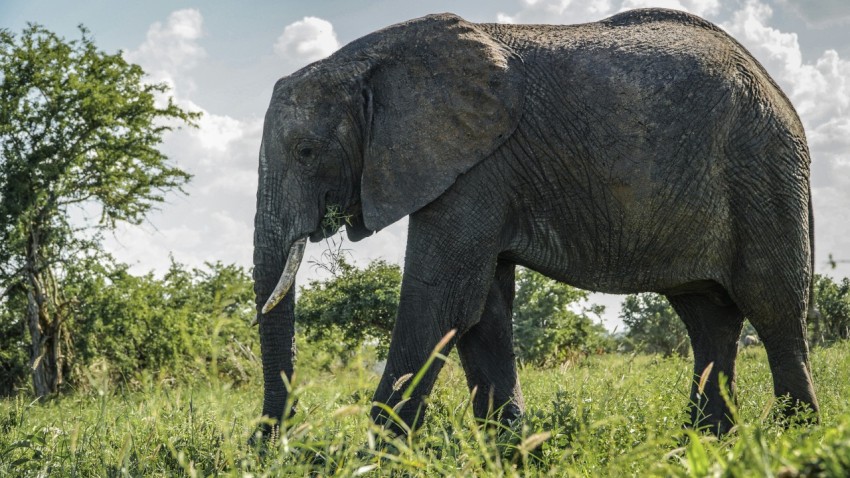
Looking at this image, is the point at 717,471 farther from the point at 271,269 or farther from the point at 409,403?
the point at 271,269

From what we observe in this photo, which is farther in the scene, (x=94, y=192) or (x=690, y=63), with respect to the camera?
(x=94, y=192)

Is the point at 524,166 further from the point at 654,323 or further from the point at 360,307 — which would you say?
the point at 654,323

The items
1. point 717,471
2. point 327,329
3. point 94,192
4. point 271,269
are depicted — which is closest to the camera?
point 717,471

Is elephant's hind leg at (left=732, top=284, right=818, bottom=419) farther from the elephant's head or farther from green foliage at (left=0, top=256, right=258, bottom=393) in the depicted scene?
green foliage at (left=0, top=256, right=258, bottom=393)

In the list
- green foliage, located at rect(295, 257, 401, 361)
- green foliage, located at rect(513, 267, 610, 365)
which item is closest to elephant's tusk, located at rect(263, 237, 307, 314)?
green foliage, located at rect(295, 257, 401, 361)

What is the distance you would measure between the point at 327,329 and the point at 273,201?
44.1ft

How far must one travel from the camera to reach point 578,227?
538 cm

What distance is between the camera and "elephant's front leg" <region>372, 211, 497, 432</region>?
15.9 feet

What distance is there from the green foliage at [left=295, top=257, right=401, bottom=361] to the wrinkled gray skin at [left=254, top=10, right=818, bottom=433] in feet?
35.8

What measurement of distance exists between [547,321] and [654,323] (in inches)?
163

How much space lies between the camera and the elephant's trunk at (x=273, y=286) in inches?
206

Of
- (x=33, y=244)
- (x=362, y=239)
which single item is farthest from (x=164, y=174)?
(x=362, y=239)

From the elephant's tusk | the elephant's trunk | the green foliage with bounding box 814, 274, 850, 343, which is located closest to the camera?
the elephant's tusk

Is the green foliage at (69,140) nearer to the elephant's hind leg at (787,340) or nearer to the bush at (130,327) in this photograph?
the bush at (130,327)
